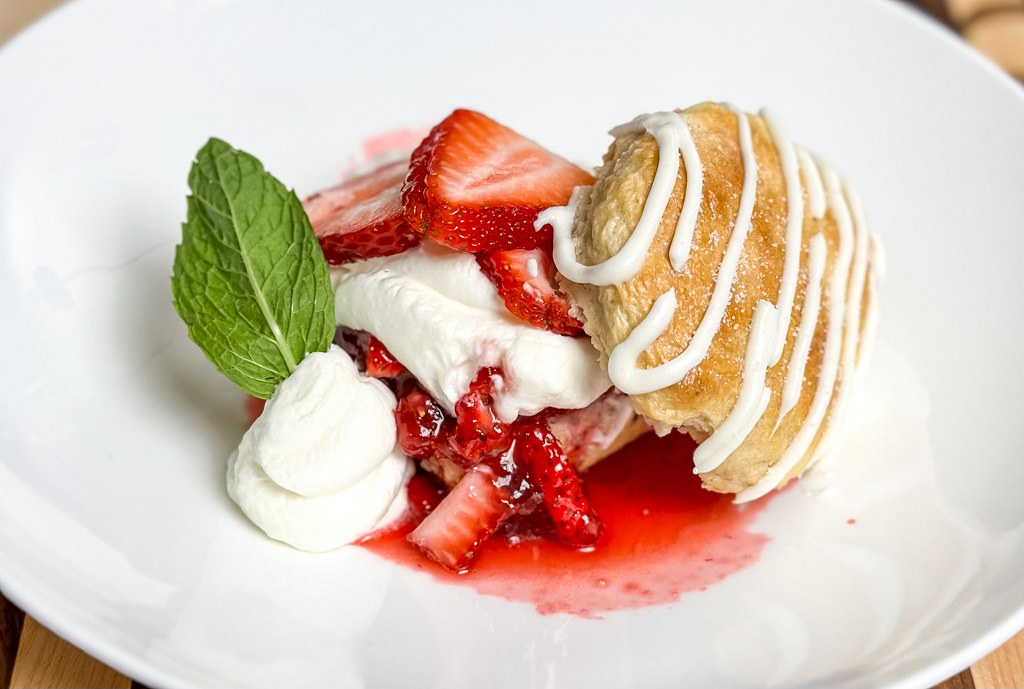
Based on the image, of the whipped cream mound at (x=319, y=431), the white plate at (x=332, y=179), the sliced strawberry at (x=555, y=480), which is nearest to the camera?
the white plate at (x=332, y=179)

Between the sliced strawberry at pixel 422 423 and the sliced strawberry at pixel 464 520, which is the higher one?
the sliced strawberry at pixel 422 423

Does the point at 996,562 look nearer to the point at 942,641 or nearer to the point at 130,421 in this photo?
the point at 942,641

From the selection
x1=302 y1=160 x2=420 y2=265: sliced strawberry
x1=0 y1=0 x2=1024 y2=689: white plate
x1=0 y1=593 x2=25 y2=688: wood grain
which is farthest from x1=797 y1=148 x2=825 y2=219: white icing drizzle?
x1=0 y1=593 x2=25 y2=688: wood grain

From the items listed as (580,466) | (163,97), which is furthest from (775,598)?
(163,97)

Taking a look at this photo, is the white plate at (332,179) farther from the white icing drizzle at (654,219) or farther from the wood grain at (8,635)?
the white icing drizzle at (654,219)

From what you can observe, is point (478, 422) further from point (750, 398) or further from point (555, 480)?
point (750, 398)

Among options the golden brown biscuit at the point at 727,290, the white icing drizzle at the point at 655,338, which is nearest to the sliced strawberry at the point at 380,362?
the golden brown biscuit at the point at 727,290

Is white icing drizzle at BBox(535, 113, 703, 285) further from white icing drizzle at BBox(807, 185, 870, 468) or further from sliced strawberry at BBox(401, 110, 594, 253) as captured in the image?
white icing drizzle at BBox(807, 185, 870, 468)
